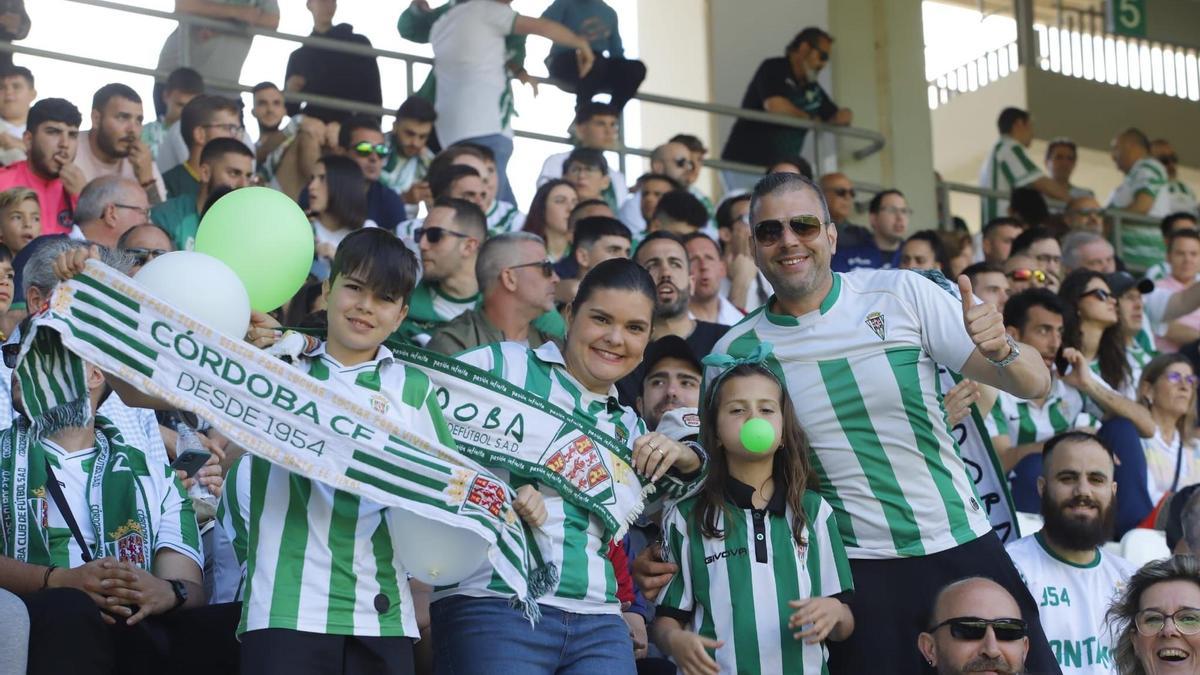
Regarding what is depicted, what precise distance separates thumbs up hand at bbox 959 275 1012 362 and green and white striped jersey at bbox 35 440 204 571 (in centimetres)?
249

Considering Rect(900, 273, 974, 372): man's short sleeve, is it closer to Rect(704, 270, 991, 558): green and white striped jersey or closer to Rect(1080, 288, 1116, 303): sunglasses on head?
Rect(704, 270, 991, 558): green and white striped jersey

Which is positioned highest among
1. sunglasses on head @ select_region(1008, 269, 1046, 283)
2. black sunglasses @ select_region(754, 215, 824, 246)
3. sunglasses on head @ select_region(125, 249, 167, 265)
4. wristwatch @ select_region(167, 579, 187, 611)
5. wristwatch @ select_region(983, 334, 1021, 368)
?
sunglasses on head @ select_region(1008, 269, 1046, 283)

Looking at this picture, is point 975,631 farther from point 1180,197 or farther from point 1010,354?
point 1180,197

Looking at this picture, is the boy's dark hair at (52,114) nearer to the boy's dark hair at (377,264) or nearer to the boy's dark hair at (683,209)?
the boy's dark hair at (683,209)

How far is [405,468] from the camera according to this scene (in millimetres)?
4348

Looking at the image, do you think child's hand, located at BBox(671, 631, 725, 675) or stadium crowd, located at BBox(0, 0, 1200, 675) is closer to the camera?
stadium crowd, located at BBox(0, 0, 1200, 675)

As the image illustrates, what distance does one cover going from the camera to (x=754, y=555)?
16.4 feet

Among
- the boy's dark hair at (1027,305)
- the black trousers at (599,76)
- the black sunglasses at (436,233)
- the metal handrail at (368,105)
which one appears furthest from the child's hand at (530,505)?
the black trousers at (599,76)

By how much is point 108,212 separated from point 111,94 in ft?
4.89

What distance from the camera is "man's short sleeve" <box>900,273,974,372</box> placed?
16.3 feet

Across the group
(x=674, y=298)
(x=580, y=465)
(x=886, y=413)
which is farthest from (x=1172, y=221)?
(x=580, y=465)

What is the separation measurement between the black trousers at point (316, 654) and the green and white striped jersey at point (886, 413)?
1470mm

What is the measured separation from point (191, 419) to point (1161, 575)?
3.43 meters

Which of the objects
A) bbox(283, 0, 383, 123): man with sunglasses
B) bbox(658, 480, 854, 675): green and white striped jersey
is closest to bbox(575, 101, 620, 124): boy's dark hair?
bbox(283, 0, 383, 123): man with sunglasses
